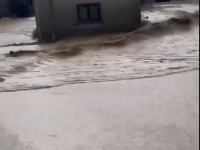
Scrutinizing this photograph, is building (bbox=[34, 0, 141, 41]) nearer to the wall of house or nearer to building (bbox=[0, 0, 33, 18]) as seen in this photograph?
the wall of house

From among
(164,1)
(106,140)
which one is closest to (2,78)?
(106,140)

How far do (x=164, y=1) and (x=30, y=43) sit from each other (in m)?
2.29

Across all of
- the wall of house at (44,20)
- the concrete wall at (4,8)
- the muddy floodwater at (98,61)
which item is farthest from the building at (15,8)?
the muddy floodwater at (98,61)

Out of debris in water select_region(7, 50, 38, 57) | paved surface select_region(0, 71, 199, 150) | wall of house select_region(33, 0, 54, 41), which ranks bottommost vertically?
paved surface select_region(0, 71, 199, 150)

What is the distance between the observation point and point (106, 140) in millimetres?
1151

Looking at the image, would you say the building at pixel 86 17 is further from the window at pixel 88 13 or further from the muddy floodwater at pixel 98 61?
the muddy floodwater at pixel 98 61

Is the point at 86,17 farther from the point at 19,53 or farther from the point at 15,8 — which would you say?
the point at 15,8

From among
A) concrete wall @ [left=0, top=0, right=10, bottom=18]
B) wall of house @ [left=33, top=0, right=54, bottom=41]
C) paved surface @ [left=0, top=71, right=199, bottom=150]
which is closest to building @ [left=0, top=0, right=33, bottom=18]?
concrete wall @ [left=0, top=0, right=10, bottom=18]

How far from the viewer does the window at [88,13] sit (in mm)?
3532

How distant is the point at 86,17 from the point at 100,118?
2.41 meters

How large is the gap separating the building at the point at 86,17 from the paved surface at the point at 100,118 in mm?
1817

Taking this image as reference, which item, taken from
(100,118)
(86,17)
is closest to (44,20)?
(86,17)

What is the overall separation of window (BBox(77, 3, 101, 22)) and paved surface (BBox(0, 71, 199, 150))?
188cm

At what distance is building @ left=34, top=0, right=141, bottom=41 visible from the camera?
3.50m
